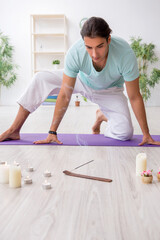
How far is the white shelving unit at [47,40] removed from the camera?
7426 millimetres

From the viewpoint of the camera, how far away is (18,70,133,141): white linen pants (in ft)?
7.85

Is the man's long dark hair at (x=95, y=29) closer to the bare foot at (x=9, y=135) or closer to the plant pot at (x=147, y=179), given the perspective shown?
the plant pot at (x=147, y=179)

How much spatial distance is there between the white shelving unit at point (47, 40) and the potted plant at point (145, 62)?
1666 millimetres

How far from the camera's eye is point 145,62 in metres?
7.33

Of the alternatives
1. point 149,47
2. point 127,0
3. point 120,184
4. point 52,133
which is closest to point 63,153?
point 52,133

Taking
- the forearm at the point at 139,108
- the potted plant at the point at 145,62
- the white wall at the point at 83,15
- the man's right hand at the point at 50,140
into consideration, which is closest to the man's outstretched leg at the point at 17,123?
the man's right hand at the point at 50,140

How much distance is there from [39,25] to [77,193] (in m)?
6.79

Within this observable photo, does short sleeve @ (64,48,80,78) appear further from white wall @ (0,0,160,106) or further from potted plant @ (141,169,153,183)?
white wall @ (0,0,160,106)

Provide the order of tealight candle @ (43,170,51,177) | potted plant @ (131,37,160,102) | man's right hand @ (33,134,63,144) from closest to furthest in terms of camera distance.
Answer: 1. tealight candle @ (43,170,51,177)
2. man's right hand @ (33,134,63,144)
3. potted plant @ (131,37,160,102)

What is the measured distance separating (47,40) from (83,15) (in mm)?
1029

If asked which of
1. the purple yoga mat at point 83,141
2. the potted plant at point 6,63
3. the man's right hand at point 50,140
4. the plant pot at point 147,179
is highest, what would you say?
the plant pot at point 147,179

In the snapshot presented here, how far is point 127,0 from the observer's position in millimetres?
7355

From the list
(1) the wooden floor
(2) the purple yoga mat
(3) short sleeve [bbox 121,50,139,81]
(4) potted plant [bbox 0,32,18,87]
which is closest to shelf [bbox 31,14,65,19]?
(4) potted plant [bbox 0,32,18,87]

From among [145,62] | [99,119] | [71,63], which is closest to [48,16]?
[145,62]
